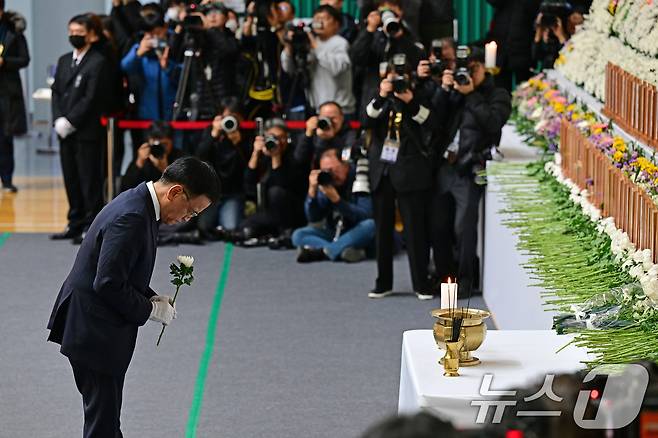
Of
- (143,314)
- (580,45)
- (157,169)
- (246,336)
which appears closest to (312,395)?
(246,336)

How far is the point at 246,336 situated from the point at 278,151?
270 cm

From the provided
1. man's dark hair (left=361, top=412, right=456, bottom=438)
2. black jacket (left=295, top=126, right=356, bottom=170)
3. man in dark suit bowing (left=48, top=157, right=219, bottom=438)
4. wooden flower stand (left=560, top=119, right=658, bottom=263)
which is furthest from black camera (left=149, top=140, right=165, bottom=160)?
man's dark hair (left=361, top=412, right=456, bottom=438)

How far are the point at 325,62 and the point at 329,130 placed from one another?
777mm

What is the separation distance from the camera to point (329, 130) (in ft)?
32.1

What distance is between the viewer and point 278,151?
1022cm

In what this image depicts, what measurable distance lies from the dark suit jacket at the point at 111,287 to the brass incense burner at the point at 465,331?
1056mm

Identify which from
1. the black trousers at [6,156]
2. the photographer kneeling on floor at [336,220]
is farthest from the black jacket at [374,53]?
the black trousers at [6,156]

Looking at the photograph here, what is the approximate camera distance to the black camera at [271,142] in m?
10.1

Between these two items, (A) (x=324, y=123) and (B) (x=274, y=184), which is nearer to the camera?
(A) (x=324, y=123)

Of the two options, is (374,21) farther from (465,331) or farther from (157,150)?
(465,331)

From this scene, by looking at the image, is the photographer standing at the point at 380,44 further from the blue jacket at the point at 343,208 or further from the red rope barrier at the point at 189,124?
the blue jacket at the point at 343,208

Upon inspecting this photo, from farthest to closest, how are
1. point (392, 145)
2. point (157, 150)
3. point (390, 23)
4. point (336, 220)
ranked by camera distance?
point (157, 150) → point (336, 220) → point (390, 23) → point (392, 145)

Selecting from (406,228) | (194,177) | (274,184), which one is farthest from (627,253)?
(274,184)

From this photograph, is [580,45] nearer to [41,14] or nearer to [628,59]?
[628,59]
